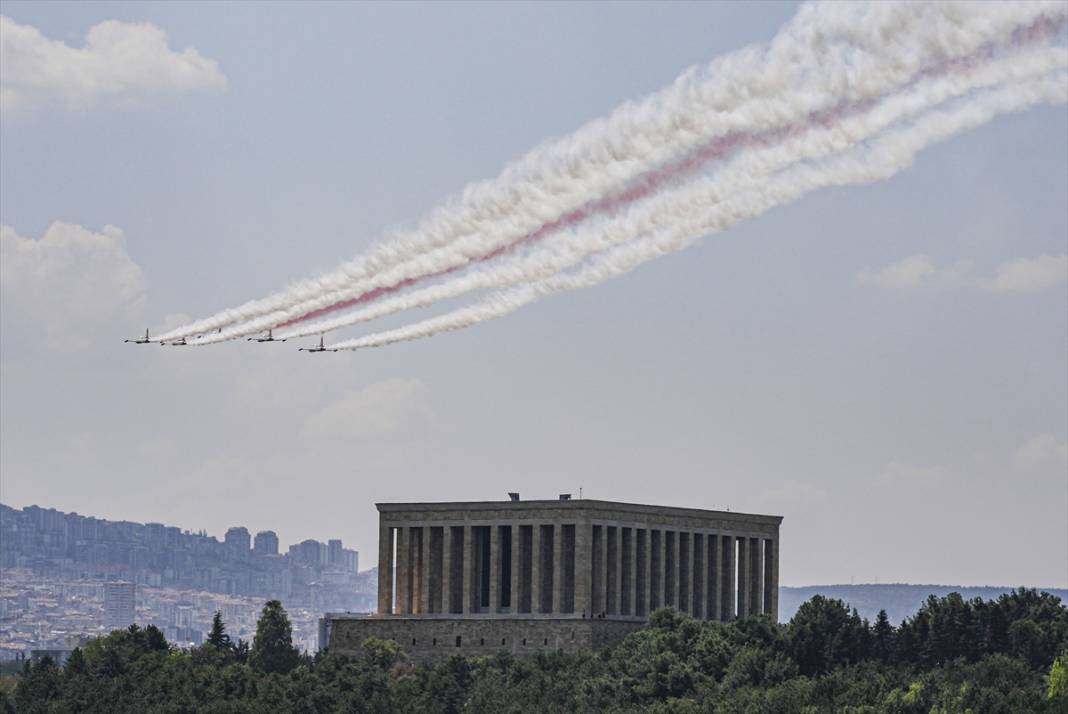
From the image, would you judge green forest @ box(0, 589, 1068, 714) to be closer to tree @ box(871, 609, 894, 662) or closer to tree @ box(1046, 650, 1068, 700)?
tree @ box(871, 609, 894, 662)

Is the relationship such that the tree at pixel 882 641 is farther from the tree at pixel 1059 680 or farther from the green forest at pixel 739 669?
the tree at pixel 1059 680

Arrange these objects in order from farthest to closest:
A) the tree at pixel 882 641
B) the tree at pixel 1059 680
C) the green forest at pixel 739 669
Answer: the tree at pixel 882 641 < the green forest at pixel 739 669 < the tree at pixel 1059 680

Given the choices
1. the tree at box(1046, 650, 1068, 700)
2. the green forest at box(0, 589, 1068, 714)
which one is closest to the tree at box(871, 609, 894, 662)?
the green forest at box(0, 589, 1068, 714)

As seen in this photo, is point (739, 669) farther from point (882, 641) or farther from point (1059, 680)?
point (1059, 680)

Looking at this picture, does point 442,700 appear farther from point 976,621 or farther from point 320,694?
point 976,621

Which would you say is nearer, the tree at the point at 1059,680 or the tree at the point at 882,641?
the tree at the point at 1059,680

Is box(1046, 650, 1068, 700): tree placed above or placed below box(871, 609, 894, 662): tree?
below

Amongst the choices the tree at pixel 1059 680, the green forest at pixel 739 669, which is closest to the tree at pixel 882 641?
the green forest at pixel 739 669

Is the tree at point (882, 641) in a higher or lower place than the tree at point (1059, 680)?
higher

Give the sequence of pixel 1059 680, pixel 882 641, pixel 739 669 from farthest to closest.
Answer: pixel 882 641 < pixel 739 669 < pixel 1059 680

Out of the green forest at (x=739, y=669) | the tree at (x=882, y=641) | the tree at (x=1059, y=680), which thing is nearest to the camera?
the tree at (x=1059, y=680)

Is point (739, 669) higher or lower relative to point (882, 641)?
lower

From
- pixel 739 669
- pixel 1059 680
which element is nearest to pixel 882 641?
pixel 739 669
